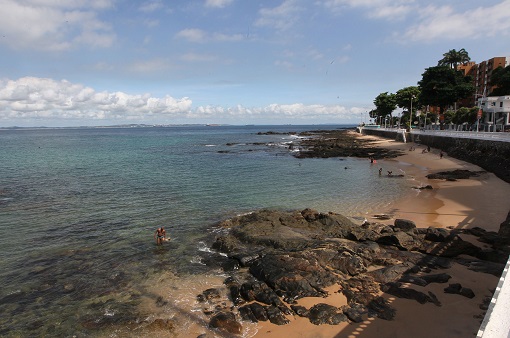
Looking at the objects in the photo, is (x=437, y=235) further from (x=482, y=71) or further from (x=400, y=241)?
(x=482, y=71)

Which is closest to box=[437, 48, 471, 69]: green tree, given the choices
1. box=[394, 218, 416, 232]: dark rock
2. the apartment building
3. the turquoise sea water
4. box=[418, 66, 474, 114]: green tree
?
the apartment building

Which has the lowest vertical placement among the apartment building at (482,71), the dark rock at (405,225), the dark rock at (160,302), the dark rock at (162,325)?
the dark rock at (160,302)

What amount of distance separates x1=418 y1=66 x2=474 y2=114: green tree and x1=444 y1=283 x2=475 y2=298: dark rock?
219 ft

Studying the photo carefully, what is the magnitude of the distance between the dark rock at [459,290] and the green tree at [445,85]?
219 ft

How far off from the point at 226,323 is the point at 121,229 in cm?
A: 1178

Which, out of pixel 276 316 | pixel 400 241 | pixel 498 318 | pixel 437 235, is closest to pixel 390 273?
pixel 400 241

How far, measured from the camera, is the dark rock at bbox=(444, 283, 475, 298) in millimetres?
10422

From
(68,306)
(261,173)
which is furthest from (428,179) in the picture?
(68,306)

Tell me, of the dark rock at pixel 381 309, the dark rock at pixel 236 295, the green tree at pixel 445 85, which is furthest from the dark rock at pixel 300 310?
the green tree at pixel 445 85

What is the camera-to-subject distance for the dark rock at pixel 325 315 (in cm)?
956

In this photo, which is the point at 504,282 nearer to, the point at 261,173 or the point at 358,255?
the point at 358,255

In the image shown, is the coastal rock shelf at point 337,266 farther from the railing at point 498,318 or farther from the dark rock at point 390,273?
the railing at point 498,318

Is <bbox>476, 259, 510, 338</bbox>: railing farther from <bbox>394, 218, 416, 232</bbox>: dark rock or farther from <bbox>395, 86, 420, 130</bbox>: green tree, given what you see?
<bbox>395, 86, 420, 130</bbox>: green tree

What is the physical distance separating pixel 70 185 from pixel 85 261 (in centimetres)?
2208
